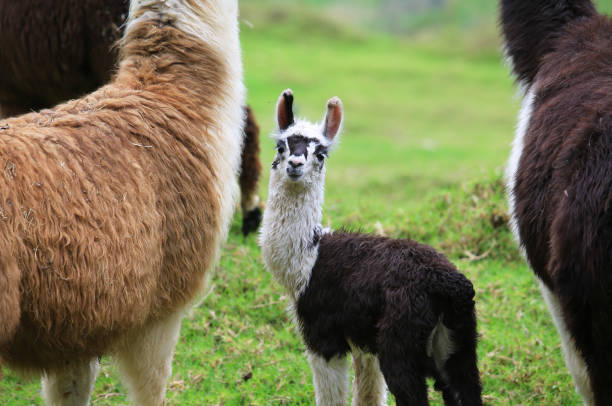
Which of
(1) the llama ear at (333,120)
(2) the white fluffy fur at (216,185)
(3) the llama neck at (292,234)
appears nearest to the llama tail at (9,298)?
(2) the white fluffy fur at (216,185)

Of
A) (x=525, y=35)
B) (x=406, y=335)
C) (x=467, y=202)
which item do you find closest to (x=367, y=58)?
(x=467, y=202)

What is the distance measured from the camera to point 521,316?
5078 mm

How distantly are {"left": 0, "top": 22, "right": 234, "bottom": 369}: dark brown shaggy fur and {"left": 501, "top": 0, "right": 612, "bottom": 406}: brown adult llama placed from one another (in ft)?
4.76

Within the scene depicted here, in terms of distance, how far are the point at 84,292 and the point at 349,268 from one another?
4.05 ft

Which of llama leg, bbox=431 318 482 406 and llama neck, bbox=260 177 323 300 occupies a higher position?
llama neck, bbox=260 177 323 300

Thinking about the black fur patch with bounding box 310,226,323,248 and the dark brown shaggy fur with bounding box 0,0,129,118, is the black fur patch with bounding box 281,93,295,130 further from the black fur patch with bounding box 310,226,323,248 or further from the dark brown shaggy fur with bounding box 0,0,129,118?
the dark brown shaggy fur with bounding box 0,0,129,118

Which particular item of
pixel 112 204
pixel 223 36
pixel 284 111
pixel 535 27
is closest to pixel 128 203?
pixel 112 204

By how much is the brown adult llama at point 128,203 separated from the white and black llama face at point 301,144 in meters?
0.27

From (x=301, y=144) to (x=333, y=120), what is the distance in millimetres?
245

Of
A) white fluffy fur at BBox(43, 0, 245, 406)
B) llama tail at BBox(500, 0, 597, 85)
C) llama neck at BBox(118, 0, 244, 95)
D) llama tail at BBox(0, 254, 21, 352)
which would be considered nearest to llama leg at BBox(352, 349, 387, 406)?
white fluffy fur at BBox(43, 0, 245, 406)

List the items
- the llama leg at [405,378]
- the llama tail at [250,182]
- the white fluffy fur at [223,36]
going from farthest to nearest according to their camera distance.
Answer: the llama tail at [250,182]
the white fluffy fur at [223,36]
the llama leg at [405,378]

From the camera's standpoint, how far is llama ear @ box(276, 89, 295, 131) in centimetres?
359

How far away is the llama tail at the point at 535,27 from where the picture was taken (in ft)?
13.5

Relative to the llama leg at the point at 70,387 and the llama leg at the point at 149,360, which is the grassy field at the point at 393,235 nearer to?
the llama leg at the point at 70,387
